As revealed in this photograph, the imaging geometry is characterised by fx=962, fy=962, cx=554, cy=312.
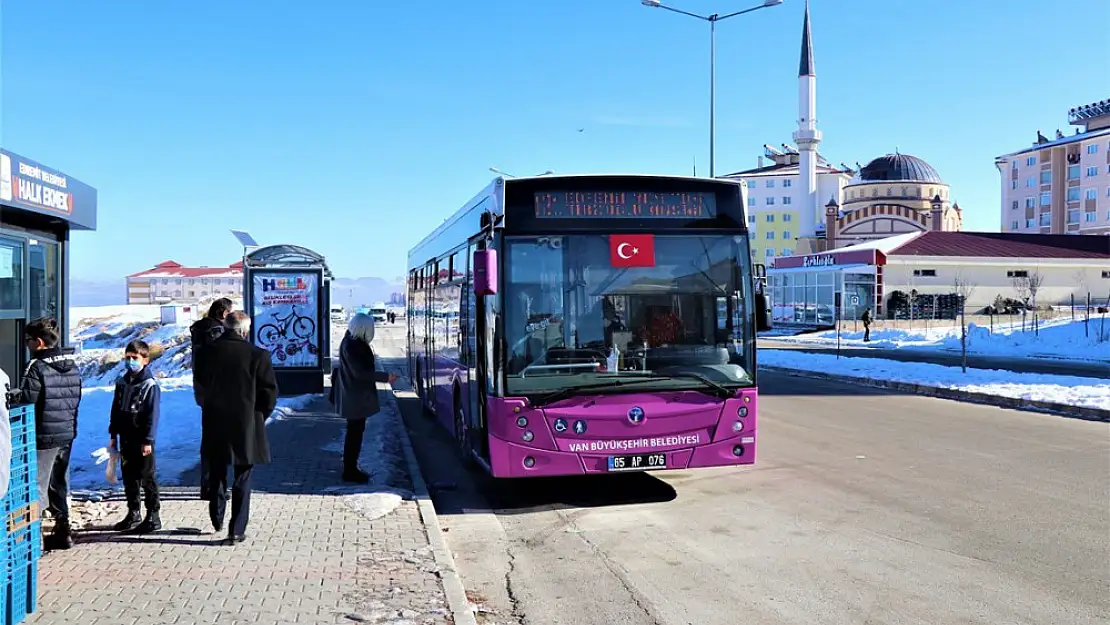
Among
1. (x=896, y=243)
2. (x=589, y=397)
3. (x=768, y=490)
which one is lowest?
(x=768, y=490)

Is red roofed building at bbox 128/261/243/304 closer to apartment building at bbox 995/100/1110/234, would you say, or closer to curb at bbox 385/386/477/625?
apartment building at bbox 995/100/1110/234

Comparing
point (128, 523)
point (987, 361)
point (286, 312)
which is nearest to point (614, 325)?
point (128, 523)

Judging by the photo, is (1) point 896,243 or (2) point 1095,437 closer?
(2) point 1095,437

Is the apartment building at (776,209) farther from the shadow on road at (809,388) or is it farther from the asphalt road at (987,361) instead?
the shadow on road at (809,388)

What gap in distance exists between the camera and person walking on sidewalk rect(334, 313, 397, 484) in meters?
9.80

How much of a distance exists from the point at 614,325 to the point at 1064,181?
4248 inches

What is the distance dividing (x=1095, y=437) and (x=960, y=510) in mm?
5827

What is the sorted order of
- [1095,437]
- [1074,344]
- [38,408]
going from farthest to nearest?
[1074,344] → [1095,437] → [38,408]

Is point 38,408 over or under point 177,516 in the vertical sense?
over

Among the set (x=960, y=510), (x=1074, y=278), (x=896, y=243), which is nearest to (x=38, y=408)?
(x=960, y=510)

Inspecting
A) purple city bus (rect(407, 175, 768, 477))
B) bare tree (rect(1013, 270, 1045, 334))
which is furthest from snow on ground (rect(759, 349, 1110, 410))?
bare tree (rect(1013, 270, 1045, 334))

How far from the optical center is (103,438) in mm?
11555

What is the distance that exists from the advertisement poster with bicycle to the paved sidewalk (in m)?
8.69

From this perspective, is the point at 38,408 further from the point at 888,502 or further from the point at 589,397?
the point at 888,502
